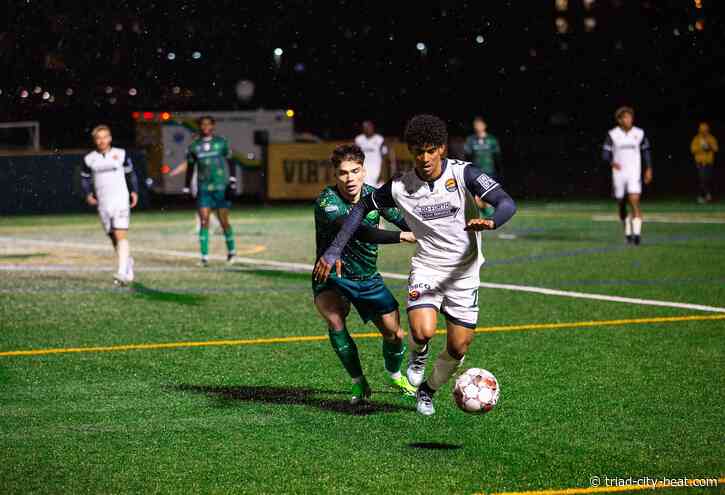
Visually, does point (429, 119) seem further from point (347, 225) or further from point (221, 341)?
point (221, 341)

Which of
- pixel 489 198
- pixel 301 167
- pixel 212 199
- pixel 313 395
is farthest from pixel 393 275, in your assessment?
pixel 301 167

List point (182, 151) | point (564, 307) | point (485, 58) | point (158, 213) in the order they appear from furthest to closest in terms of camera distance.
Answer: point (485, 58) → point (182, 151) → point (158, 213) → point (564, 307)

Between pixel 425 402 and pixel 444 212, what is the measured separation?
128 centimetres

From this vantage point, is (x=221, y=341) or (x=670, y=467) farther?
(x=221, y=341)

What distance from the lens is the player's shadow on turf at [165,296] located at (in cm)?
1364

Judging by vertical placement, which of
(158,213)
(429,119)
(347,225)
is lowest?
Result: (158,213)

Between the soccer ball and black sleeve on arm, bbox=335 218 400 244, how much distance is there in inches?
45.9

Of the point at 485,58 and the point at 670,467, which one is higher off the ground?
the point at 485,58

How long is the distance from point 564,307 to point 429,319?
5.63m

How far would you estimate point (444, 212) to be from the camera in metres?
7.36

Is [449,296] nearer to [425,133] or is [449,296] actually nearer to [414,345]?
[414,345]

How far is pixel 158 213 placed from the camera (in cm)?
3281

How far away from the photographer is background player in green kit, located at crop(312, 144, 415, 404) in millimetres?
7891

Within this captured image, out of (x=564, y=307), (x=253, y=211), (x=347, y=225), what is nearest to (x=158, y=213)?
(x=253, y=211)
